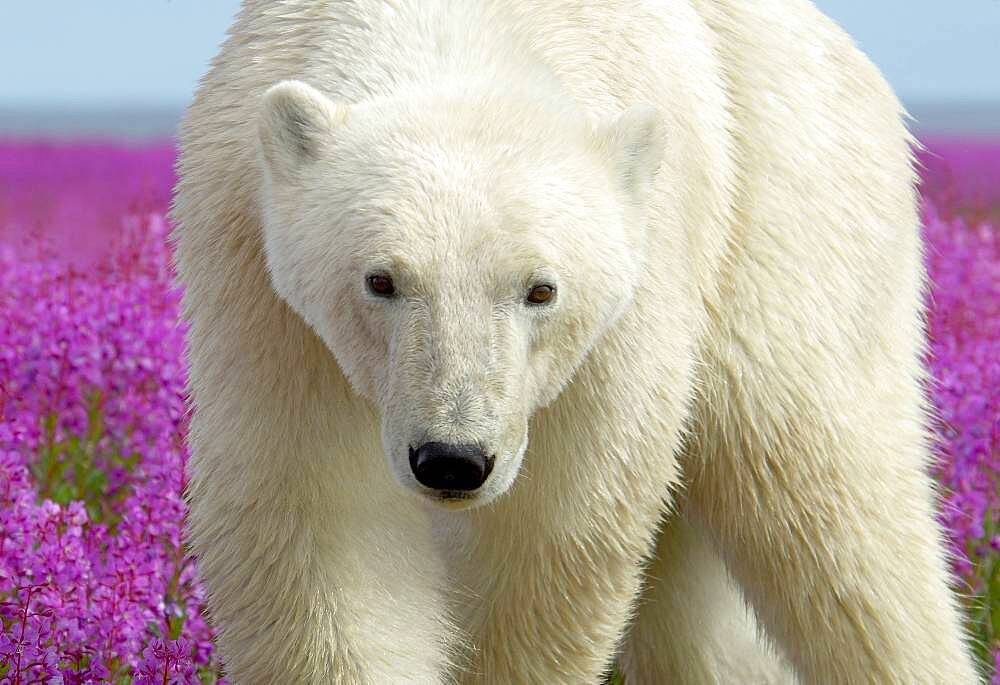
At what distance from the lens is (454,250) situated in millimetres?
2412

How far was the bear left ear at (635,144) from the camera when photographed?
264 cm

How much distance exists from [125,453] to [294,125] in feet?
8.03

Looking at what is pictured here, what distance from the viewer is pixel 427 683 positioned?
121 inches

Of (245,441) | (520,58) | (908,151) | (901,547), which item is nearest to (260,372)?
Result: (245,441)

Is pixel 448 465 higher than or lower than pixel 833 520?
higher

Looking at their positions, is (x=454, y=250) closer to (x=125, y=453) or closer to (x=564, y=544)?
(x=564, y=544)

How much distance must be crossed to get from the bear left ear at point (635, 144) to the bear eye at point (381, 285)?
452 millimetres

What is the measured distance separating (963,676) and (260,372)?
1765mm

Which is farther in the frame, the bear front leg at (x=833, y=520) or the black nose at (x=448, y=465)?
the bear front leg at (x=833, y=520)

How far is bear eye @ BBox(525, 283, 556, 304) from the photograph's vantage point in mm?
→ 2479

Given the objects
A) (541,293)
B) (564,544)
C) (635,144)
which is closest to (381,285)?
(541,293)

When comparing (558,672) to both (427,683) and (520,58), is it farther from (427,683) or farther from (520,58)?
(520,58)

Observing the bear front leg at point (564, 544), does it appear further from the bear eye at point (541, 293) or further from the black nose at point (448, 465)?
the black nose at point (448, 465)

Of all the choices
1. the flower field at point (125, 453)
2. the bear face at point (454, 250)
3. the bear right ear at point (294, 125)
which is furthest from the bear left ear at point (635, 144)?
the flower field at point (125, 453)
